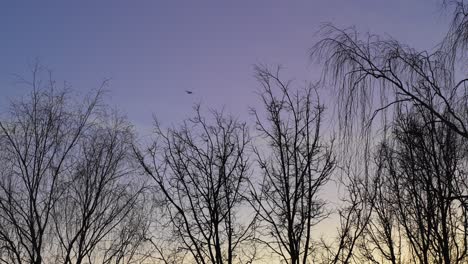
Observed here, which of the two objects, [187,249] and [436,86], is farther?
[187,249]

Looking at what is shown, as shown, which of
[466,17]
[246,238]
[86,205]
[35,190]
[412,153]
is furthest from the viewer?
[86,205]

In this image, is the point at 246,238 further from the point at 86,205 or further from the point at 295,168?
the point at 86,205

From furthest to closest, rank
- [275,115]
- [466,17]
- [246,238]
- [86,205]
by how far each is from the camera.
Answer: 1. [86,205]
2. [246,238]
3. [275,115]
4. [466,17]

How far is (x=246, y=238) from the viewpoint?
14102 mm

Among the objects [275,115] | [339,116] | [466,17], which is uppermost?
[275,115]

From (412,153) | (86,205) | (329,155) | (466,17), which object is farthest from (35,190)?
(466,17)

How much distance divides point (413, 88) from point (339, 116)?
1.05m

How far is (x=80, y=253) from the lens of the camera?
17547 mm

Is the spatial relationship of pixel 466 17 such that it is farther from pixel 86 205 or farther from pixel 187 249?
pixel 86 205

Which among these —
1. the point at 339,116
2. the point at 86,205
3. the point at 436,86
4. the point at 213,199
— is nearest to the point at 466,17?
the point at 436,86

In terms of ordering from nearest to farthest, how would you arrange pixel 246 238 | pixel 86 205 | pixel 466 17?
pixel 466 17
pixel 246 238
pixel 86 205

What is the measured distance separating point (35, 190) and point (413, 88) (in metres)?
12.8

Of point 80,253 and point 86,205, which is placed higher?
point 86,205

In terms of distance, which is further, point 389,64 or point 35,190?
point 35,190
